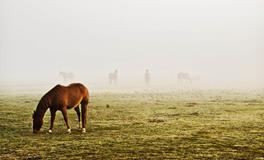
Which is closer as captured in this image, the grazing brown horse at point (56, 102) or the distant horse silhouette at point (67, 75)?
the grazing brown horse at point (56, 102)

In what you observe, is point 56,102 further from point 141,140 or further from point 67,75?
point 67,75

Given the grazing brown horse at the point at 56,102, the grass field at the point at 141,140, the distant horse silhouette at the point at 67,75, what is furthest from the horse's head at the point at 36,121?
the distant horse silhouette at the point at 67,75

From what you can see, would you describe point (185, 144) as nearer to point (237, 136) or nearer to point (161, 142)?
point (161, 142)

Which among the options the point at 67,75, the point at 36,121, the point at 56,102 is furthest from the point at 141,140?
the point at 67,75

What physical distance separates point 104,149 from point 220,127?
9.21 m

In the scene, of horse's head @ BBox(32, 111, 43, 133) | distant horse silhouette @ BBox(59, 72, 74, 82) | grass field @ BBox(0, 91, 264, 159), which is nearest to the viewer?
grass field @ BBox(0, 91, 264, 159)

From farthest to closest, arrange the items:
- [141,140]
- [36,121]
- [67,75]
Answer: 1. [67,75]
2. [36,121]
3. [141,140]

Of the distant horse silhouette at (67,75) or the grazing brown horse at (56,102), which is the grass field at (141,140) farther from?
the distant horse silhouette at (67,75)

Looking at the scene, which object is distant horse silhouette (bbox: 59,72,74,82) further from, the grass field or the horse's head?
the horse's head

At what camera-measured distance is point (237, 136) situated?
18484 mm

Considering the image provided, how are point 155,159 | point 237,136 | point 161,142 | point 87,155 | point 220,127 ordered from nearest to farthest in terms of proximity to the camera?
1. point 155,159
2. point 87,155
3. point 161,142
4. point 237,136
5. point 220,127

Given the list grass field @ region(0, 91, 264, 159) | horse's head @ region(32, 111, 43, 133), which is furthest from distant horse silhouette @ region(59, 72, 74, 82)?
horse's head @ region(32, 111, 43, 133)

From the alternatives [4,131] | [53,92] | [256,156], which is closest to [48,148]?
[53,92]

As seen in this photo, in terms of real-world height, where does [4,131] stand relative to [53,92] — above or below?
below
